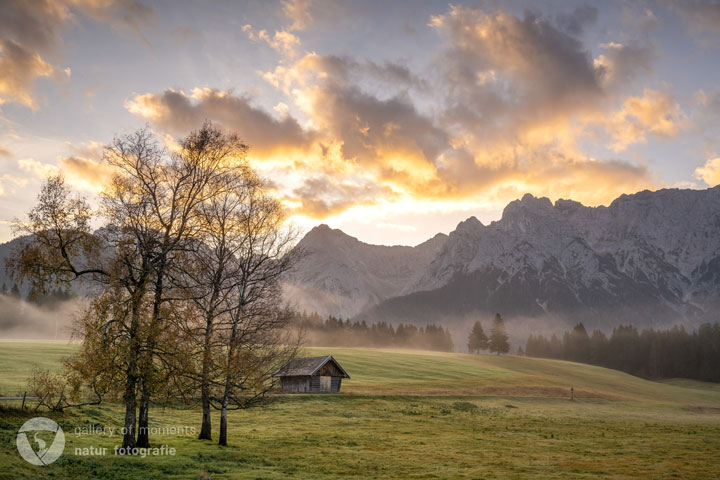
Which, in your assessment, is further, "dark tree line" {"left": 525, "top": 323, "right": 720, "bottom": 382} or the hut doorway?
"dark tree line" {"left": 525, "top": 323, "right": 720, "bottom": 382}

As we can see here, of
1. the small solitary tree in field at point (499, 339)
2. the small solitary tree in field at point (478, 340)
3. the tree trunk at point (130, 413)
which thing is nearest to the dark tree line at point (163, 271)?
the tree trunk at point (130, 413)

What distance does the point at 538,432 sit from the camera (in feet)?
128

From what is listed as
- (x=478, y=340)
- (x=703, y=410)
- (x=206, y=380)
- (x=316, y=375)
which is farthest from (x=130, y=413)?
(x=478, y=340)

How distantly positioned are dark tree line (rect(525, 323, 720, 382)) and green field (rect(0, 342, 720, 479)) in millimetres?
80108

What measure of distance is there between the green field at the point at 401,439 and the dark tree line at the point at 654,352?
80108 mm

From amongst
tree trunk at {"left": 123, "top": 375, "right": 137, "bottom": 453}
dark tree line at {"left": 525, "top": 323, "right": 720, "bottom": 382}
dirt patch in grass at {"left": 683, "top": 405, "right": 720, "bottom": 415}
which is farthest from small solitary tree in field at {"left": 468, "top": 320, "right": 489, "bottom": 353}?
tree trunk at {"left": 123, "top": 375, "right": 137, "bottom": 453}

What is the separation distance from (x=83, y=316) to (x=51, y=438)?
6231 millimetres

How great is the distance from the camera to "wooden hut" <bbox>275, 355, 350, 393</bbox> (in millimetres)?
64438

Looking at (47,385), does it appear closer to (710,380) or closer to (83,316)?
(83,316)

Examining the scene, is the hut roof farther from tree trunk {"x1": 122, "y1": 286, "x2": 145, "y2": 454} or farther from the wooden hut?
tree trunk {"x1": 122, "y1": 286, "x2": 145, "y2": 454}

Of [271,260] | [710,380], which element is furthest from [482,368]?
[271,260]

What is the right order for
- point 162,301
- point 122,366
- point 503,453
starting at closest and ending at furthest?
point 122,366 < point 162,301 < point 503,453
